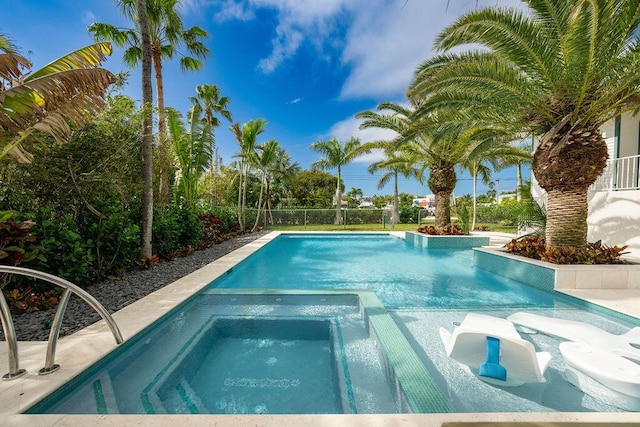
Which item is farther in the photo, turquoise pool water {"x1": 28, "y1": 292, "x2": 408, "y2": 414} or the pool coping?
turquoise pool water {"x1": 28, "y1": 292, "x2": 408, "y2": 414}

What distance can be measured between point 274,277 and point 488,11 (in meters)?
7.24

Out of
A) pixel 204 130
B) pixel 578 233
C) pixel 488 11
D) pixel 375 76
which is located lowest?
pixel 578 233

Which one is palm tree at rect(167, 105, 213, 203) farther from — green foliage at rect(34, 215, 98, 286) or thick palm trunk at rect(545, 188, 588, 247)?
thick palm trunk at rect(545, 188, 588, 247)

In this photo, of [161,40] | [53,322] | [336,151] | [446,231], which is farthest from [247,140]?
[53,322]

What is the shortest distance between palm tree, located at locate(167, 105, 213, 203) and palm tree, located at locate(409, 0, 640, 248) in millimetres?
8317

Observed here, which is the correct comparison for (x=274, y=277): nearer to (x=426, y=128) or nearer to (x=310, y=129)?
(x=426, y=128)

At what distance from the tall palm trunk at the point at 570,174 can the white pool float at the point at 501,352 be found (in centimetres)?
418

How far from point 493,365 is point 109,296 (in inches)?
218

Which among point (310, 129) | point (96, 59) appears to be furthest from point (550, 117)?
point (310, 129)

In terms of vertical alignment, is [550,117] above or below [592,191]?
above

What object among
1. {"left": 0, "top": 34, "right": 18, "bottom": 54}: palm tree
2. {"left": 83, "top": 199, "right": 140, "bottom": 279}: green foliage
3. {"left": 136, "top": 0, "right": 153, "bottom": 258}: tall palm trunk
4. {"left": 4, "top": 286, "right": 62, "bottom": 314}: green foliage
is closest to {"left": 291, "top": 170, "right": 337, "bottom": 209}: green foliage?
{"left": 136, "top": 0, "right": 153, "bottom": 258}: tall palm trunk

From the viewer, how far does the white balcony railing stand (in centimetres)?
809

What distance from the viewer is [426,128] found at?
816 centimetres

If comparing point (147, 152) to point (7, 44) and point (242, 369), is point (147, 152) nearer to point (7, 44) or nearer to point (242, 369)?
point (7, 44)
